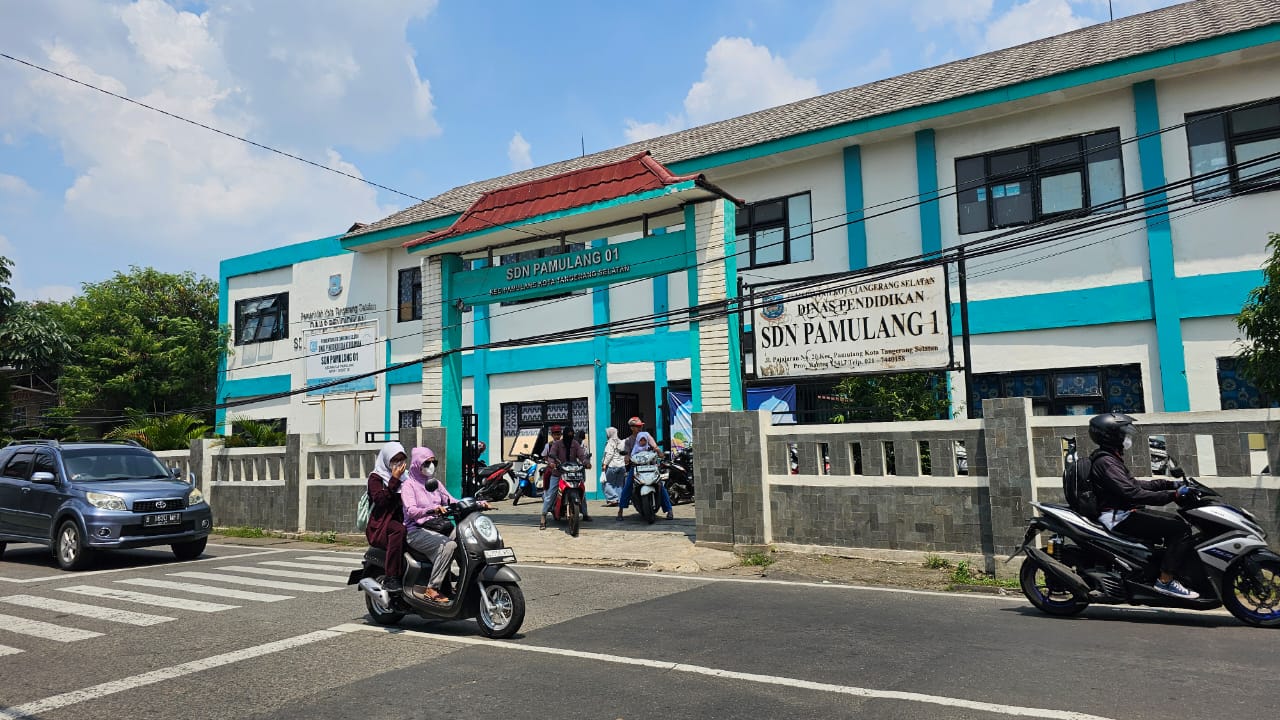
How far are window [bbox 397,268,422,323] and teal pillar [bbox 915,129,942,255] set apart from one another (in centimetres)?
1488

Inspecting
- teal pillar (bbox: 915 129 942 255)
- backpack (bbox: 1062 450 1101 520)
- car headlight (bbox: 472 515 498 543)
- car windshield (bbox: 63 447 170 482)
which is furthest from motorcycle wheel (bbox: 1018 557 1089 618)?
car windshield (bbox: 63 447 170 482)

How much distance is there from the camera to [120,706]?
502 centimetres

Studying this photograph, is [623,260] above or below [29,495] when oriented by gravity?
above

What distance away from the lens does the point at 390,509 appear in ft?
23.6

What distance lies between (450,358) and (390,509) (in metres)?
8.75

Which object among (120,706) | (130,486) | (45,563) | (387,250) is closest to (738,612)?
(120,706)

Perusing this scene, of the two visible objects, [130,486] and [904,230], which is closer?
[130,486]

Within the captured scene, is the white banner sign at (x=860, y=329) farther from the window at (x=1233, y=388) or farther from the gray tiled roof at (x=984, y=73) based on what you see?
the gray tiled roof at (x=984, y=73)

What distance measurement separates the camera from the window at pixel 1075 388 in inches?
575

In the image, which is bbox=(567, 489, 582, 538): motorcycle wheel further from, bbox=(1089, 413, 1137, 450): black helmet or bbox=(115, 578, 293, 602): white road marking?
bbox=(1089, 413, 1137, 450): black helmet

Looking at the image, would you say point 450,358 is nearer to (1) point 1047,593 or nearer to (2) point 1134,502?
(1) point 1047,593

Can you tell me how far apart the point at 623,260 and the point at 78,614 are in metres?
8.78

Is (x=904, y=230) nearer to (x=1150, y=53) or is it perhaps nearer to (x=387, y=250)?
(x=1150, y=53)

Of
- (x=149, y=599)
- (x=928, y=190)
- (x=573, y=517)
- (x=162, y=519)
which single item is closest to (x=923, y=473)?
(x=573, y=517)
